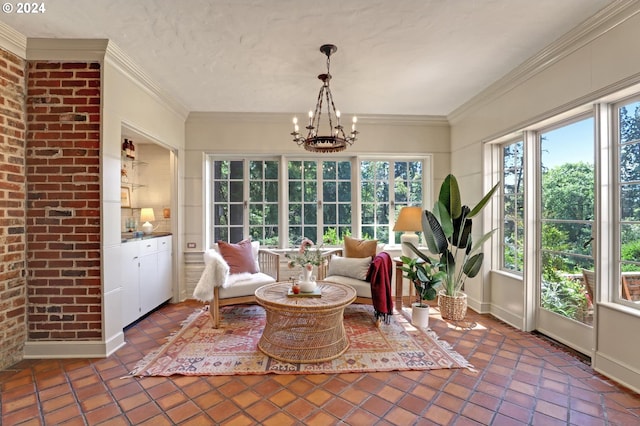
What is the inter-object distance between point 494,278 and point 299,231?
9.02 feet

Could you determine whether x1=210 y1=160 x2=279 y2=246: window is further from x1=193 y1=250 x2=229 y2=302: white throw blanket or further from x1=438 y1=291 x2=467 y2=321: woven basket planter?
x1=438 y1=291 x2=467 y2=321: woven basket planter

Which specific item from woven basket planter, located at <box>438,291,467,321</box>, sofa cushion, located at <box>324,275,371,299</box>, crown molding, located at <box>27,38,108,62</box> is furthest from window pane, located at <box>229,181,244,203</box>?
woven basket planter, located at <box>438,291,467,321</box>

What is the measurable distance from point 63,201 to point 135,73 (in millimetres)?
1429

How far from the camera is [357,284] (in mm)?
3391

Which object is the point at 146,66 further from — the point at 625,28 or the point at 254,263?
the point at 625,28

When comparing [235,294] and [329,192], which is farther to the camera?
[329,192]

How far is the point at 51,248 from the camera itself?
261cm

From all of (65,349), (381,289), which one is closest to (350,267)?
(381,289)

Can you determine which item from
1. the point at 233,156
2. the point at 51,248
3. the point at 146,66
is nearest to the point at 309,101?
the point at 233,156

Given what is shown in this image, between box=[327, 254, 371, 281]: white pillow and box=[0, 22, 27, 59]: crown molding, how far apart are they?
11.9 feet

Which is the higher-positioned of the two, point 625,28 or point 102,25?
point 102,25

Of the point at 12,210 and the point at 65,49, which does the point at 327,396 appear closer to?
the point at 12,210

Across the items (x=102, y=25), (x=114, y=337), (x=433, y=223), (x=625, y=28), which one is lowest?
(x=114, y=337)

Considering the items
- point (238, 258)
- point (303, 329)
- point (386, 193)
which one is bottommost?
point (303, 329)
